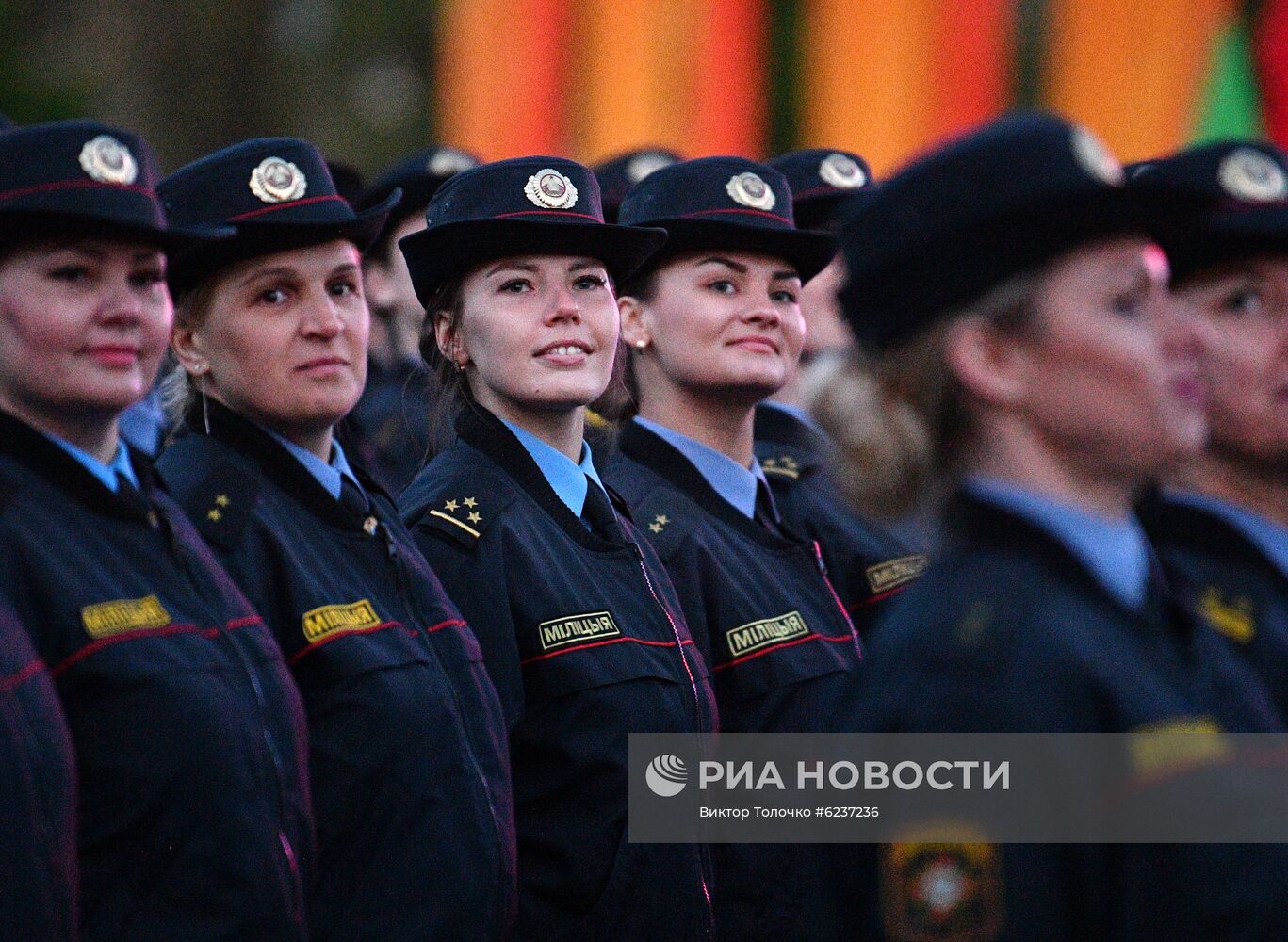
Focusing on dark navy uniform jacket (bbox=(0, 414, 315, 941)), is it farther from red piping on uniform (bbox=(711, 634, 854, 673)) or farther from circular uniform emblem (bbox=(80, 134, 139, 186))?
red piping on uniform (bbox=(711, 634, 854, 673))

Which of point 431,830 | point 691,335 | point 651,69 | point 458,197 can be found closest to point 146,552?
point 431,830

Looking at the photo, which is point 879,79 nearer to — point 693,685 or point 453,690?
Result: point 693,685

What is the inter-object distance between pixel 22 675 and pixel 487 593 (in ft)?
4.65

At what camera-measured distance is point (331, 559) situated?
407 cm

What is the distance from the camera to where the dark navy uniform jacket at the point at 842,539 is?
552cm

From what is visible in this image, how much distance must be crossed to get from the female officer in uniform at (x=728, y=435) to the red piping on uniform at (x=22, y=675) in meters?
2.03

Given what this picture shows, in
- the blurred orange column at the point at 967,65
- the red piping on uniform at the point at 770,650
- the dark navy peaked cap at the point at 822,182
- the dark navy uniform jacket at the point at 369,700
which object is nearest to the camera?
the dark navy uniform jacket at the point at 369,700

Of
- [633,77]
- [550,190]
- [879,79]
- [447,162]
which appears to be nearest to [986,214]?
[550,190]

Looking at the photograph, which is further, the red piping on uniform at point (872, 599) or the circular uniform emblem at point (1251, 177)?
the red piping on uniform at point (872, 599)

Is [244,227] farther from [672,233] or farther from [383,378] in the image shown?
[383,378]

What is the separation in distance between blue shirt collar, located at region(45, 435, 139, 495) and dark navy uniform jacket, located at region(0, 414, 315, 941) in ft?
0.07

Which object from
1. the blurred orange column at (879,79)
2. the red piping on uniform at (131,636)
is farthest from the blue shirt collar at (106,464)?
the blurred orange column at (879,79)

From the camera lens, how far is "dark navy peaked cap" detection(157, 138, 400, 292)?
13.8ft

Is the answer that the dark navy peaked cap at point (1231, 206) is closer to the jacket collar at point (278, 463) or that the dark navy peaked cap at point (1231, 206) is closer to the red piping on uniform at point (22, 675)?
the jacket collar at point (278, 463)
